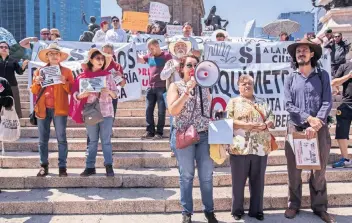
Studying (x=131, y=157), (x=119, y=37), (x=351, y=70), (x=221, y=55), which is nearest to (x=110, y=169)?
(x=131, y=157)

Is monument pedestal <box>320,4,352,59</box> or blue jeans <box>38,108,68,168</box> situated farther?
monument pedestal <box>320,4,352,59</box>

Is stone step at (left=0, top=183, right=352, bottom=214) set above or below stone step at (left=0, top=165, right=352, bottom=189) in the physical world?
below

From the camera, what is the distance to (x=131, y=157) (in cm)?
636

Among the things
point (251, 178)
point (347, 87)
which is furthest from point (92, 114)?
point (347, 87)

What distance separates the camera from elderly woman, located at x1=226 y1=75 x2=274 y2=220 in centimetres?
464

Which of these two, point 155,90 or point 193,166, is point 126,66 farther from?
point 193,166

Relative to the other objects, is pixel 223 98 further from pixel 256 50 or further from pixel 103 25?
pixel 103 25

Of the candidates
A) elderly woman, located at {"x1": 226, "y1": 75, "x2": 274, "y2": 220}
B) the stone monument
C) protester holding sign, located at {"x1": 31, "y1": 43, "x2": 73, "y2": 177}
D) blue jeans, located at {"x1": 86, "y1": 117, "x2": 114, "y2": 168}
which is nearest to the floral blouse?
elderly woman, located at {"x1": 226, "y1": 75, "x2": 274, "y2": 220}

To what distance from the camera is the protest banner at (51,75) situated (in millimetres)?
5582

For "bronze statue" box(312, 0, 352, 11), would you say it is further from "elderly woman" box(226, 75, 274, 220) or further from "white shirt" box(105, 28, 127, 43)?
"elderly woman" box(226, 75, 274, 220)

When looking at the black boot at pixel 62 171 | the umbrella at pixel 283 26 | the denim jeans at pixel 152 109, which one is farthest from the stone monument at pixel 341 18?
the black boot at pixel 62 171

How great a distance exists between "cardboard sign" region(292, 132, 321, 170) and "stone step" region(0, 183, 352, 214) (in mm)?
749

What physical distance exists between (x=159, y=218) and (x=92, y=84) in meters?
1.99

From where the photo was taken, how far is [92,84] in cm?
541
